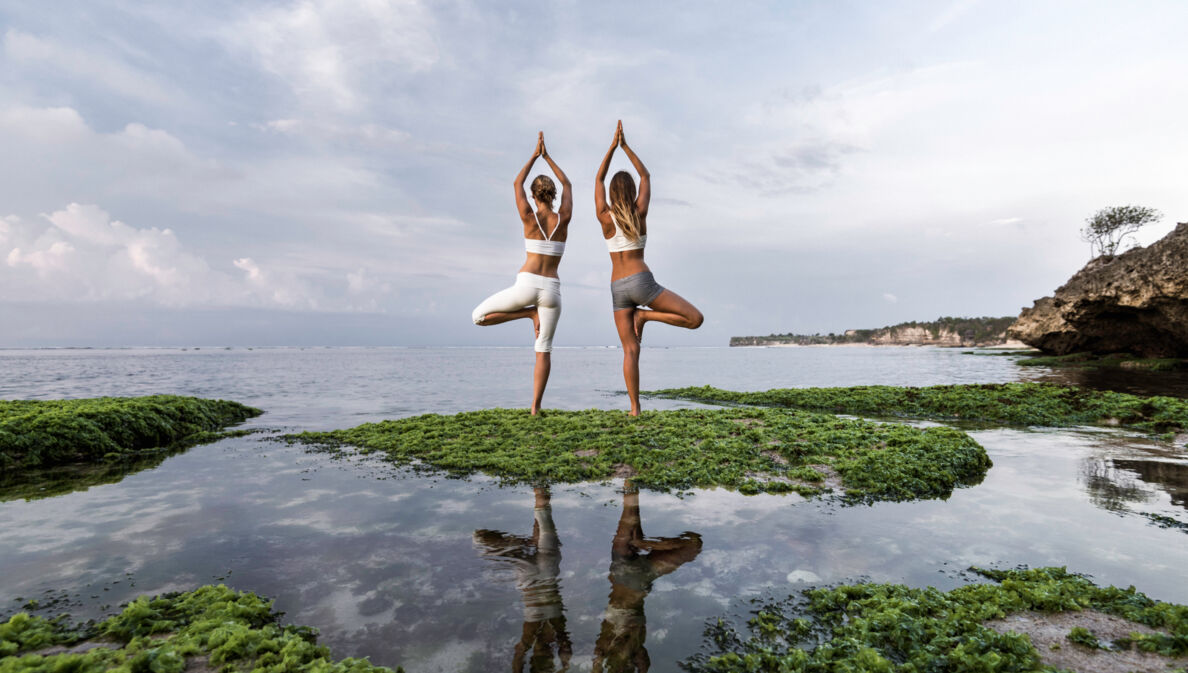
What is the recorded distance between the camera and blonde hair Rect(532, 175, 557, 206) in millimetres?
9484

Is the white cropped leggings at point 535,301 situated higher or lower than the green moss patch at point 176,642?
higher

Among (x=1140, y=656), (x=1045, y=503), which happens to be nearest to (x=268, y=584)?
(x=1140, y=656)

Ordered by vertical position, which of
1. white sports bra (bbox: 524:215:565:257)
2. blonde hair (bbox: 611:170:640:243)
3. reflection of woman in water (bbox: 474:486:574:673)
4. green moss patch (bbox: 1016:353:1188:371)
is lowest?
reflection of woman in water (bbox: 474:486:574:673)

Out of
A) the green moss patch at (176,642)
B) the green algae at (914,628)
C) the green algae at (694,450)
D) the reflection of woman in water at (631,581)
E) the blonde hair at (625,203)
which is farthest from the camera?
the blonde hair at (625,203)

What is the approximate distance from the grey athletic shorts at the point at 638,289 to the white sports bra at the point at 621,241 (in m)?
0.50

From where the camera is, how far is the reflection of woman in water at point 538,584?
3039 millimetres

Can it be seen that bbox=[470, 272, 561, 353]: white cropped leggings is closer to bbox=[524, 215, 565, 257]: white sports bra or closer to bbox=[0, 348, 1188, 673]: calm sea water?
bbox=[524, 215, 565, 257]: white sports bra

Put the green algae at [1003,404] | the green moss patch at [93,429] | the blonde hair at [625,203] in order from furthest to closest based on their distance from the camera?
the green algae at [1003,404] < the blonde hair at [625,203] < the green moss patch at [93,429]

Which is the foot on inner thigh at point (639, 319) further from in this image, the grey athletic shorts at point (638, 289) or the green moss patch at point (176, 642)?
the green moss patch at point (176, 642)

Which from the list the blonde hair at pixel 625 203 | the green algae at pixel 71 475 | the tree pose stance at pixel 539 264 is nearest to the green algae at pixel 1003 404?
the blonde hair at pixel 625 203

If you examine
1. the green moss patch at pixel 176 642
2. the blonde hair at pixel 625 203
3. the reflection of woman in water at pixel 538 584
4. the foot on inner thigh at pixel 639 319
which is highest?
the blonde hair at pixel 625 203

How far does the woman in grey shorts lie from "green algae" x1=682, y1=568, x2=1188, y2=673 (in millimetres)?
6144

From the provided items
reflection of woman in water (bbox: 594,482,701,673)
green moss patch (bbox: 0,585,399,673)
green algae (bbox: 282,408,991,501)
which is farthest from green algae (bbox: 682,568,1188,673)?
green algae (bbox: 282,408,991,501)

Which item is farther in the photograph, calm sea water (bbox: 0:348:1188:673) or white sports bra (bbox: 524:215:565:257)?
white sports bra (bbox: 524:215:565:257)
